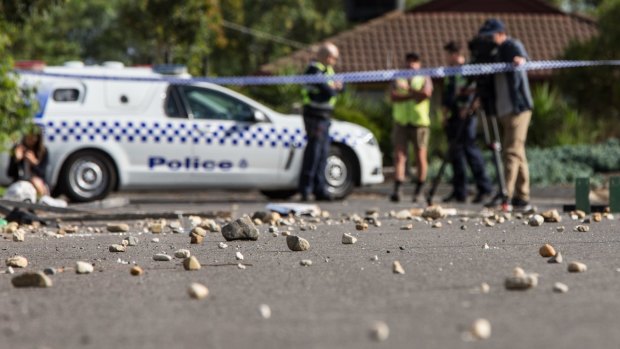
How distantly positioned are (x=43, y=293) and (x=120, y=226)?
4.33m

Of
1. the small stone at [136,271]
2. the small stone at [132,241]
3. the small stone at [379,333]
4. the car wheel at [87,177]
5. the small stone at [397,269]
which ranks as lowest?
the car wheel at [87,177]

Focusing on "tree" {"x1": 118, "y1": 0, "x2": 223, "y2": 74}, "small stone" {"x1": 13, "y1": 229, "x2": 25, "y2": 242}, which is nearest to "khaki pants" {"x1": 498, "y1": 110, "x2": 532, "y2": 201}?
"small stone" {"x1": 13, "y1": 229, "x2": 25, "y2": 242}

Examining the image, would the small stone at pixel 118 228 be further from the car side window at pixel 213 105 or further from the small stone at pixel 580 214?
the car side window at pixel 213 105

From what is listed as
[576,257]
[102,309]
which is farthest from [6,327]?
[576,257]

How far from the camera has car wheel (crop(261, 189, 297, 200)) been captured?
17016 millimetres

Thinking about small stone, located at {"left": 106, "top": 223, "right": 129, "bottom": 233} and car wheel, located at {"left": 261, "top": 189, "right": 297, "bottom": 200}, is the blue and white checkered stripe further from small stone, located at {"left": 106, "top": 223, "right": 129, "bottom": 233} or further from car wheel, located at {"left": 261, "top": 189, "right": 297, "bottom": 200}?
small stone, located at {"left": 106, "top": 223, "right": 129, "bottom": 233}

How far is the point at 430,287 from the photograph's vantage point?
582cm

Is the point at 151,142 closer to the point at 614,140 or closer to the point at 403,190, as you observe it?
the point at 403,190

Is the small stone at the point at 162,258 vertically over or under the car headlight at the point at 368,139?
over

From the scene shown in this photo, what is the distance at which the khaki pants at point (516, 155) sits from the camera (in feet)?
41.4

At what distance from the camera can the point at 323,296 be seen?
18.3ft

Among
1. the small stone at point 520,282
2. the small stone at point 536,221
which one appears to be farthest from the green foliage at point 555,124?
the small stone at point 520,282

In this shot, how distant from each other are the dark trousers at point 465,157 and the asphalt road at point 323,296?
6.23m

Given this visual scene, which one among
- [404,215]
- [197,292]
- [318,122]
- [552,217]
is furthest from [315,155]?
[197,292]
